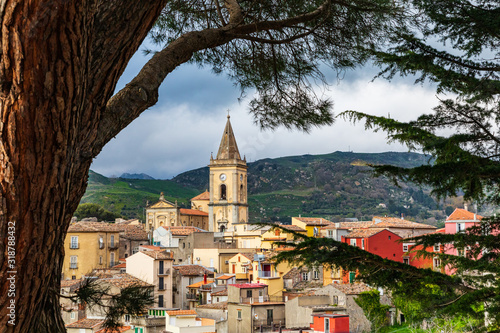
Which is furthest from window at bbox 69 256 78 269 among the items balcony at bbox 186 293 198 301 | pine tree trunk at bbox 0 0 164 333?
pine tree trunk at bbox 0 0 164 333

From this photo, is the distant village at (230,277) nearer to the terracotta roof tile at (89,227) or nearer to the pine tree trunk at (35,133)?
the terracotta roof tile at (89,227)

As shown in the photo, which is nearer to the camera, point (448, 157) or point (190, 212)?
point (448, 157)

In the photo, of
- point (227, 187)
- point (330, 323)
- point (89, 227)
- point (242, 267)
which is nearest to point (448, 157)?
point (330, 323)

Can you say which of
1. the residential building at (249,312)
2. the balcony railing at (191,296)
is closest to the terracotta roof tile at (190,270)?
the balcony railing at (191,296)

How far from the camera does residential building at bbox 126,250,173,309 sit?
2881 cm

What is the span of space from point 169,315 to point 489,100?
1750 cm

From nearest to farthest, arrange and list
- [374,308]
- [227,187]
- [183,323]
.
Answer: [183,323], [374,308], [227,187]

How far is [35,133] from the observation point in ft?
4.74

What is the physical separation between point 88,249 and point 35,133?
3647 centimetres

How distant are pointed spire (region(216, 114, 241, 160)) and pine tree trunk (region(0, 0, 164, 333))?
238 feet

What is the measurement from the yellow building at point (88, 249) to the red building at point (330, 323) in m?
17.7

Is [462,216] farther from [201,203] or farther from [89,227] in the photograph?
[201,203]

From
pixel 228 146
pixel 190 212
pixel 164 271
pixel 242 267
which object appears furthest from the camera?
pixel 190 212

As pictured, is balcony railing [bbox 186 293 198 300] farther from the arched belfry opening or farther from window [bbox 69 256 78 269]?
the arched belfry opening
